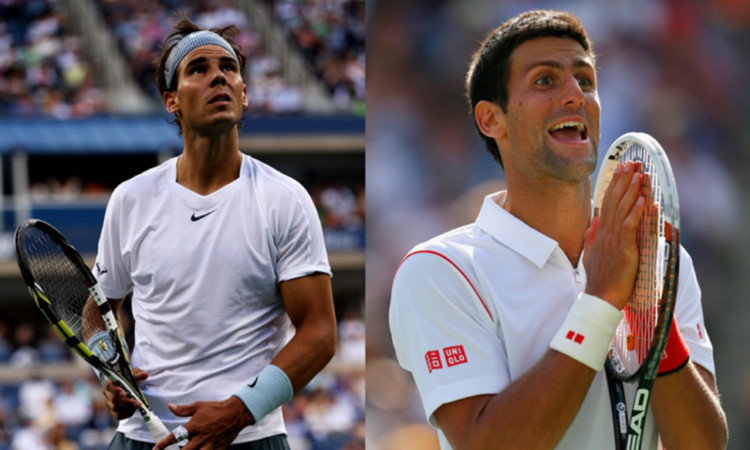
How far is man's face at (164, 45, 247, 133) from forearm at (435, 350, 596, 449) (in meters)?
1.39

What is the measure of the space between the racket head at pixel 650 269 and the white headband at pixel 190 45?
1358 millimetres

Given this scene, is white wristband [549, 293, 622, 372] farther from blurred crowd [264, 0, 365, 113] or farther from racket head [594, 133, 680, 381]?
blurred crowd [264, 0, 365, 113]

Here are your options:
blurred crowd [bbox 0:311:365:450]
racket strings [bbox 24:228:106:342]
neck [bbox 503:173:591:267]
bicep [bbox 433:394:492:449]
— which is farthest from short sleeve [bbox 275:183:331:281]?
blurred crowd [bbox 0:311:365:450]

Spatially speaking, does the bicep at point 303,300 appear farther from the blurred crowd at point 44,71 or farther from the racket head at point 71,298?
the blurred crowd at point 44,71

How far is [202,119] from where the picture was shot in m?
2.84

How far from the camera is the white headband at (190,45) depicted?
290 centimetres

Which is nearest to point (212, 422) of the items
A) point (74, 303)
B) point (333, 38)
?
point (74, 303)

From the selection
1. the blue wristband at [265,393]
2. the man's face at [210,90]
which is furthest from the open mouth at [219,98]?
the blue wristband at [265,393]

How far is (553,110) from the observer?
190cm

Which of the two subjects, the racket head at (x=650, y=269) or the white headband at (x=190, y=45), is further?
the white headband at (x=190, y=45)

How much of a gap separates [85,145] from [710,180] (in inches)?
605

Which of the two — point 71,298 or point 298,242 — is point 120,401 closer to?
point 71,298

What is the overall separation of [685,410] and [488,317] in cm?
38

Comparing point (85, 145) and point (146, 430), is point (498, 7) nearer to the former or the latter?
point (146, 430)
